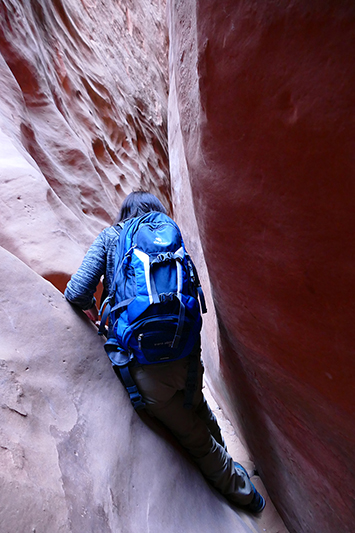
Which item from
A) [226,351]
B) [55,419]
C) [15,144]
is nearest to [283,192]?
[55,419]

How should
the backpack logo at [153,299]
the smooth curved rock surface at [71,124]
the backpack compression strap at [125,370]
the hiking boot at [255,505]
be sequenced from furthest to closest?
the smooth curved rock surface at [71,124]
the hiking boot at [255,505]
the backpack compression strap at [125,370]
the backpack logo at [153,299]

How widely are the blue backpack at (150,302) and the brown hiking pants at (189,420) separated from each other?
0.08m

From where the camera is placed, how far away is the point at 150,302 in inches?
55.2

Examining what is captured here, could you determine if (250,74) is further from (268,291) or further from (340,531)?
(340,531)

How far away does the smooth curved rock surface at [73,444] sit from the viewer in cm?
102

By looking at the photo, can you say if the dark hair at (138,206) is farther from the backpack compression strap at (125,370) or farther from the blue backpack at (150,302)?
the backpack compression strap at (125,370)

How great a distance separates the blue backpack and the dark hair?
24cm

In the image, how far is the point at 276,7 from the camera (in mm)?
721

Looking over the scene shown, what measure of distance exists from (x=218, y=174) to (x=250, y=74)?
35 cm

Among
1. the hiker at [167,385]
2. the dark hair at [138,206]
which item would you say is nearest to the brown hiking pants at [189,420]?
the hiker at [167,385]

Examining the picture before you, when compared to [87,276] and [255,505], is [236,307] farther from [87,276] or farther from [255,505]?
[255,505]

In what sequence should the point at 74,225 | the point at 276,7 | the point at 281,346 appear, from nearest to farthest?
1. the point at 276,7
2. the point at 281,346
3. the point at 74,225

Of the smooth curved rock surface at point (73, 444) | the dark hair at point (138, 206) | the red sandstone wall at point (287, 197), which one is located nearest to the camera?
the red sandstone wall at point (287, 197)

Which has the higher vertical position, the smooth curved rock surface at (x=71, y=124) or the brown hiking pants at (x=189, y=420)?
the smooth curved rock surface at (x=71, y=124)
